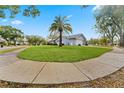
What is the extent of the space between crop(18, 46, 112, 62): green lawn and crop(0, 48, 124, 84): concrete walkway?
8 cm

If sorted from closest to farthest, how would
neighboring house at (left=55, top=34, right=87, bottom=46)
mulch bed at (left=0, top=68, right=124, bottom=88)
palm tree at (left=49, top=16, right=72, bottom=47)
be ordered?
mulch bed at (left=0, top=68, right=124, bottom=88)
palm tree at (left=49, top=16, right=72, bottom=47)
neighboring house at (left=55, top=34, right=87, bottom=46)

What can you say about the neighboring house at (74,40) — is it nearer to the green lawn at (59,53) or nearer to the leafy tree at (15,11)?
the green lawn at (59,53)

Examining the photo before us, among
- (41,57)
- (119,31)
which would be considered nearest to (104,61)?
(119,31)

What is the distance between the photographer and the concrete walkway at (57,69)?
2.23 meters

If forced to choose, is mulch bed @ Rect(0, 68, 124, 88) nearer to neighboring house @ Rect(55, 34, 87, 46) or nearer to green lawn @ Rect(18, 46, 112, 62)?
green lawn @ Rect(18, 46, 112, 62)

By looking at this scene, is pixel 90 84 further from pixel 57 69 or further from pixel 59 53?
pixel 59 53

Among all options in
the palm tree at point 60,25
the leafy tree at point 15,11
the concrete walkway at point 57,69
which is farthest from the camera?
the palm tree at point 60,25

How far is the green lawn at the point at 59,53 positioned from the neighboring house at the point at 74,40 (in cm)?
12

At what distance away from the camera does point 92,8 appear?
8.27 feet

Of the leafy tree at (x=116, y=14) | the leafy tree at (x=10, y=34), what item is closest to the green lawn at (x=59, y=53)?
the leafy tree at (x=10, y=34)

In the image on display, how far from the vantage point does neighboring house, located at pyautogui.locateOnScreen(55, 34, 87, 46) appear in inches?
106

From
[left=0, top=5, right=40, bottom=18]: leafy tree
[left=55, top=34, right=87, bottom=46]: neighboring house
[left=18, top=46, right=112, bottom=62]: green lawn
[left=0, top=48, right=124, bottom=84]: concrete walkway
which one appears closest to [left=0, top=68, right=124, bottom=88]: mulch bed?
[left=0, top=48, right=124, bottom=84]: concrete walkway

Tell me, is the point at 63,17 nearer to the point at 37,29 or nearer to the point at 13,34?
the point at 37,29
